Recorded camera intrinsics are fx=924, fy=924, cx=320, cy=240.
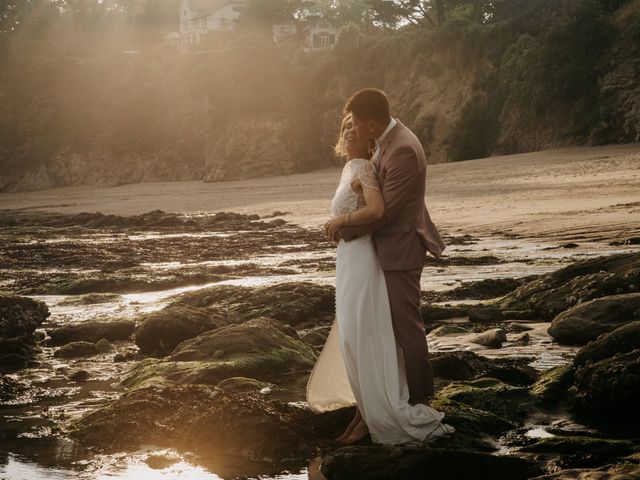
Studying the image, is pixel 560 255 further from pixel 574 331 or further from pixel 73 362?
pixel 73 362

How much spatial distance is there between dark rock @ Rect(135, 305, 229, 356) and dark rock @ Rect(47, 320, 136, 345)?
1282mm

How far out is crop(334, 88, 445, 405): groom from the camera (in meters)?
5.33

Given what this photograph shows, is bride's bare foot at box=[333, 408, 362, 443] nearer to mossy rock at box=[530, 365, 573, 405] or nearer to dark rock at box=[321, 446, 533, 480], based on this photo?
dark rock at box=[321, 446, 533, 480]

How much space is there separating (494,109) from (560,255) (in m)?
32.7

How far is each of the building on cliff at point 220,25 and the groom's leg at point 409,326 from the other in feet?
238

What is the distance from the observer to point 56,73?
7150 centimetres

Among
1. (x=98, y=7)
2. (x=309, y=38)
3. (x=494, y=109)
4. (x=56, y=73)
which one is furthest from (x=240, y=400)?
(x=98, y=7)

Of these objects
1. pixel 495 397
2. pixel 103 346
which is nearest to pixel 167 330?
pixel 103 346

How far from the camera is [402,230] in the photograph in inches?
211

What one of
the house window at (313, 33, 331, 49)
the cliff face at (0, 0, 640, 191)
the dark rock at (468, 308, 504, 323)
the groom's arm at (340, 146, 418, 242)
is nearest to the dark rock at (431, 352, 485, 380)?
the groom's arm at (340, 146, 418, 242)

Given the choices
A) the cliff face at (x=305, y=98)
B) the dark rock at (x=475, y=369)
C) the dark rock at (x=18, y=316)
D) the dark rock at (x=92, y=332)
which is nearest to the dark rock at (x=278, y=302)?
the dark rock at (x=92, y=332)

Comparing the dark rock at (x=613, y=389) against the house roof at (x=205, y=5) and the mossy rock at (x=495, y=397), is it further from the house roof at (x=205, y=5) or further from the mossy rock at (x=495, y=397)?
the house roof at (x=205, y=5)

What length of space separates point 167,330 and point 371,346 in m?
5.14

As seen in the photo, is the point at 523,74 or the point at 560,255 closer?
the point at 560,255
